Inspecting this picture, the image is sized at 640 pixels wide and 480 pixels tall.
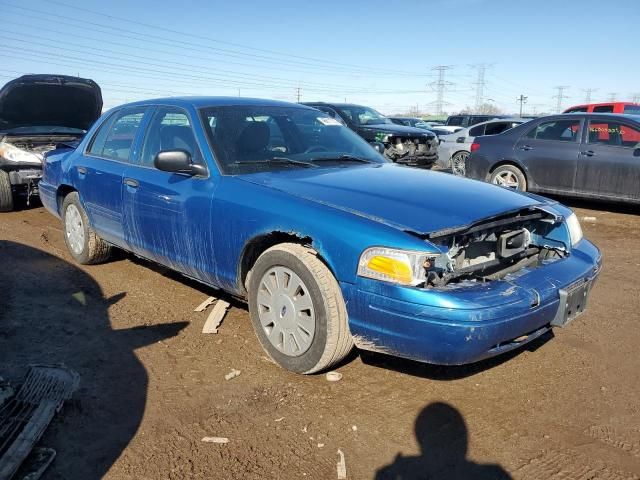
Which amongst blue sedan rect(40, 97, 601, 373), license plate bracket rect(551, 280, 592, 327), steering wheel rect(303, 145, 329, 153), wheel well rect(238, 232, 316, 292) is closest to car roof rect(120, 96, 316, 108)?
blue sedan rect(40, 97, 601, 373)

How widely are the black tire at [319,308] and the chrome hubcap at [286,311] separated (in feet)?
0.14

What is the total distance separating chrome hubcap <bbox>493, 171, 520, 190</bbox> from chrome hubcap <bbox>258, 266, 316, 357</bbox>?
6587 mm

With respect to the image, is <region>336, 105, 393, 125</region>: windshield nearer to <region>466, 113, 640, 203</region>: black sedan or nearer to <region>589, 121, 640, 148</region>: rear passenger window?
<region>466, 113, 640, 203</region>: black sedan

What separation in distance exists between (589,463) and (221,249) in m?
2.32

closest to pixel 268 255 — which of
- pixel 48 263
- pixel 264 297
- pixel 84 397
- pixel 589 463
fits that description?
pixel 264 297

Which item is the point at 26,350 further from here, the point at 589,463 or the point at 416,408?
the point at 589,463

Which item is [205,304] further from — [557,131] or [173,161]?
[557,131]

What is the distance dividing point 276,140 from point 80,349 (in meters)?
1.96

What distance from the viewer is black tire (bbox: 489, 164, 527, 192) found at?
8.82 m

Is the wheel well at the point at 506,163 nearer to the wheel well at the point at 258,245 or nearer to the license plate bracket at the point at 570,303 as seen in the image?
the license plate bracket at the point at 570,303

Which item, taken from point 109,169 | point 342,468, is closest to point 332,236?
point 342,468

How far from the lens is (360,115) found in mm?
12883

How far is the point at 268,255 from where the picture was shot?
324 cm

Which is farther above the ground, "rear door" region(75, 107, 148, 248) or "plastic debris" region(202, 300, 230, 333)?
"rear door" region(75, 107, 148, 248)
